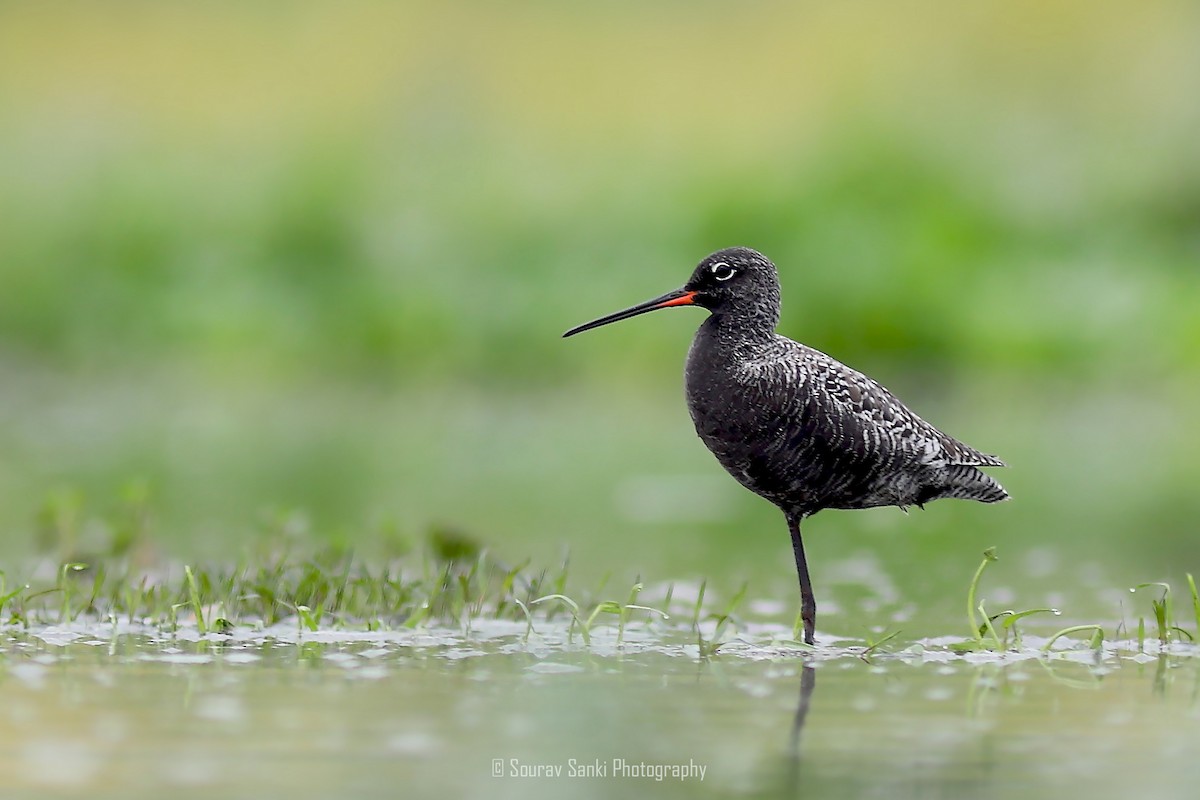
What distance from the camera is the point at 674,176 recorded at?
2794 cm

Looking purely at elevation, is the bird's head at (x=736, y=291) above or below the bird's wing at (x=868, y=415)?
above

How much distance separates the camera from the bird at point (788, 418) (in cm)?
816

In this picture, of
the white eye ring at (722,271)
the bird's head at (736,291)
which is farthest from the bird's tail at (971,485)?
the white eye ring at (722,271)

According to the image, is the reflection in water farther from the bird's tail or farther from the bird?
the bird's tail

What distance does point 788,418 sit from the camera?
815 cm

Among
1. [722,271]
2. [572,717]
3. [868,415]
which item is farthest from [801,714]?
[722,271]

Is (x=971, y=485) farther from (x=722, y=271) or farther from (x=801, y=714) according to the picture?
(x=801, y=714)

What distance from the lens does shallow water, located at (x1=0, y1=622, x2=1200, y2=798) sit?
Answer: 5551mm

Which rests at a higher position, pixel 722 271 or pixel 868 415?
pixel 722 271

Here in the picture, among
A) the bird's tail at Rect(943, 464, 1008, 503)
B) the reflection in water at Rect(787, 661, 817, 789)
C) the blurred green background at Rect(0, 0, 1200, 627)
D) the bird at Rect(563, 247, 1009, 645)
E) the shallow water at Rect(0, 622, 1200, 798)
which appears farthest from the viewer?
the blurred green background at Rect(0, 0, 1200, 627)

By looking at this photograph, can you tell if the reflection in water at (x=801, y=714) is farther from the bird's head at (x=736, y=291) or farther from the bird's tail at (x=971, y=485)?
the bird's head at (x=736, y=291)

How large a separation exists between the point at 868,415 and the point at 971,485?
748mm

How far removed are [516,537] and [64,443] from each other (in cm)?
710

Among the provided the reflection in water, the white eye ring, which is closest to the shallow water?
the reflection in water
